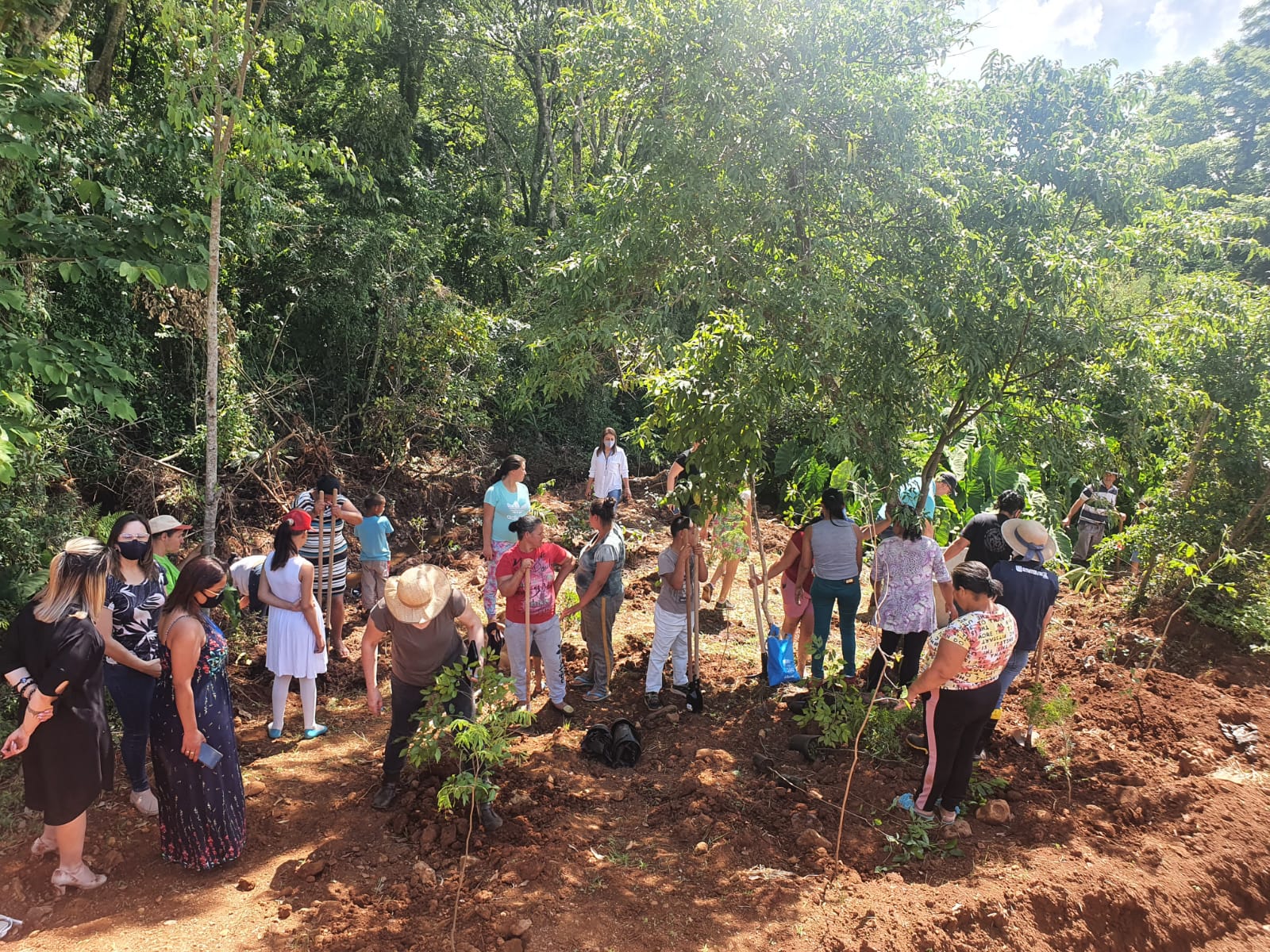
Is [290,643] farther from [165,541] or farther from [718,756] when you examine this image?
[718,756]

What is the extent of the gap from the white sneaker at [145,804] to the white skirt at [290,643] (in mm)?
1020

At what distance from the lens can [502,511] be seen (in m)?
6.89

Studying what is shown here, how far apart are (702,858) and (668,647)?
81.0 inches

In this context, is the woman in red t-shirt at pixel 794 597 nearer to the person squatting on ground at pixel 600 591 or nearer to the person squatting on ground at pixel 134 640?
the person squatting on ground at pixel 600 591

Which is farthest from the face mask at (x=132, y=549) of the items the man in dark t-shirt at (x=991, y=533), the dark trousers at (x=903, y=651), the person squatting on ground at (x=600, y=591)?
the man in dark t-shirt at (x=991, y=533)

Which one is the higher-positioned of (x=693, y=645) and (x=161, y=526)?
(x=161, y=526)

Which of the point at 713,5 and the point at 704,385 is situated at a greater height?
the point at 713,5

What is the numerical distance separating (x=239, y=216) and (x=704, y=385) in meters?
6.88

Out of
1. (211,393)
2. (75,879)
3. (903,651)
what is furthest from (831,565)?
(211,393)

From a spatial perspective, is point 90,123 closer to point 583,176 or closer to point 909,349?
point 909,349

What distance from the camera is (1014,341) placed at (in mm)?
5363

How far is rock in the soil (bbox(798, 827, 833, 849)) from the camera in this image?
171 inches

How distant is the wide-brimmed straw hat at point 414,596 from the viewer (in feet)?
13.9

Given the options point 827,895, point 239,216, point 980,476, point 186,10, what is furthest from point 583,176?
point 827,895
